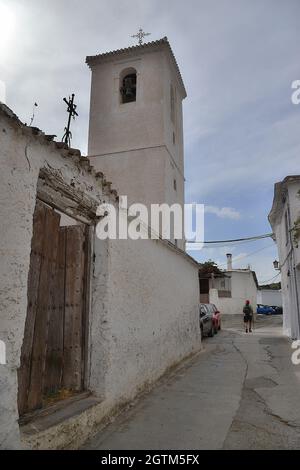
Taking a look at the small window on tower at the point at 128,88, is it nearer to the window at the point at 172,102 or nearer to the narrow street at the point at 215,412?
the window at the point at 172,102

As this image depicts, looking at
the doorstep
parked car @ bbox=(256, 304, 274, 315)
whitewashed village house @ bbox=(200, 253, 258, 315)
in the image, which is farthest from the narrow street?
parked car @ bbox=(256, 304, 274, 315)

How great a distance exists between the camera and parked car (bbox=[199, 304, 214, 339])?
14.8 metres

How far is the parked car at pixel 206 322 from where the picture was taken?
14.8 meters

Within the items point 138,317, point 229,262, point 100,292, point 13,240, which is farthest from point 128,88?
point 229,262

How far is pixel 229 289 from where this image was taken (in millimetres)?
29938

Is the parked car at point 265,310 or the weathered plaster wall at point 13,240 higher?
the weathered plaster wall at point 13,240

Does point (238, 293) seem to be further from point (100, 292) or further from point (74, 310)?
point (74, 310)

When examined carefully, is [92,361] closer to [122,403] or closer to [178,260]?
[122,403]

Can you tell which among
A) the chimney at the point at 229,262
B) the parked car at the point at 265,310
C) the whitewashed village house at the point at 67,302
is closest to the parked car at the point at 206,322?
the whitewashed village house at the point at 67,302

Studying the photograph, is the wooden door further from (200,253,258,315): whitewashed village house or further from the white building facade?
the white building facade

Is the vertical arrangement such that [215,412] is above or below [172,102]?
below

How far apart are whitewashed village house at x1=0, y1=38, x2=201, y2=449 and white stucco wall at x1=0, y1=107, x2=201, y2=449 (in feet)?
0.04

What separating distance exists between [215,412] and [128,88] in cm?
1319
